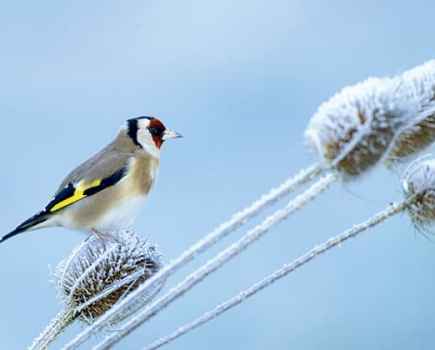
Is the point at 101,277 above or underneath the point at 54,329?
above

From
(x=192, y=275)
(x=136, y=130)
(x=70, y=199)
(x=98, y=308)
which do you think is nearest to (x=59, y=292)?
(x=98, y=308)

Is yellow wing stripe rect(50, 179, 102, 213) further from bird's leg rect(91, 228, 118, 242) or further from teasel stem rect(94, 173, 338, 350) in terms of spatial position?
teasel stem rect(94, 173, 338, 350)

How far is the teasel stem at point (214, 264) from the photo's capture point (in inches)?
113

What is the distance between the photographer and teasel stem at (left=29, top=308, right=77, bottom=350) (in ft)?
12.1

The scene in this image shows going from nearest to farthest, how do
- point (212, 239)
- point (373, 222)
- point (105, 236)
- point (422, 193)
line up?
point (212, 239)
point (373, 222)
point (422, 193)
point (105, 236)

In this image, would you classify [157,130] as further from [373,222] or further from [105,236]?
[373,222]

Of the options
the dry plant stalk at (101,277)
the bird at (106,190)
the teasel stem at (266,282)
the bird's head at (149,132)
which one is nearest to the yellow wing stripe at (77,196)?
the bird at (106,190)

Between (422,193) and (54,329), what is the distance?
1.78 m

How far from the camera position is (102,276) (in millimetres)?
4566

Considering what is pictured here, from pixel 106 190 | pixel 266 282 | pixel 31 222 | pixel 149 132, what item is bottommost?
pixel 266 282

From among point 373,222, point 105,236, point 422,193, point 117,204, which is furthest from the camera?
point 117,204

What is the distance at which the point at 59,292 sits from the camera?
4.61 metres

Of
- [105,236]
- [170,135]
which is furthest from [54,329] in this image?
[170,135]

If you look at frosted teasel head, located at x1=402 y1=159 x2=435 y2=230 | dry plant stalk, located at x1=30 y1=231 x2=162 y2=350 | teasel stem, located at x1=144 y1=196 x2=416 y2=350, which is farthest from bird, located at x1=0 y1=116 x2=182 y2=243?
teasel stem, located at x1=144 y1=196 x2=416 y2=350
